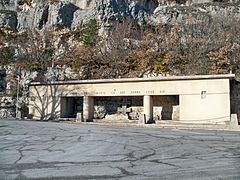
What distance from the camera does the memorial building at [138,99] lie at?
2533cm

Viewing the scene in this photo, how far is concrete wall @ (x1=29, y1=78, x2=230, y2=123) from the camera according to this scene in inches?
986

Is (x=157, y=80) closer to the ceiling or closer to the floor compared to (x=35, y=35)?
closer to the floor

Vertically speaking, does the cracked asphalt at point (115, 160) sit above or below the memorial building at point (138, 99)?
below

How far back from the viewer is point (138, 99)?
98.0 ft

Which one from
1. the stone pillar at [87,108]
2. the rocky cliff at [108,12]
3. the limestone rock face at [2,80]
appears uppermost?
the rocky cliff at [108,12]

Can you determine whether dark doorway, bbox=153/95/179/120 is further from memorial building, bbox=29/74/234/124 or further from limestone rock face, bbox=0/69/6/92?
limestone rock face, bbox=0/69/6/92

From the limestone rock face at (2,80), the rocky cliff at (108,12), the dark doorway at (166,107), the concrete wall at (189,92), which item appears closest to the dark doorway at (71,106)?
the concrete wall at (189,92)

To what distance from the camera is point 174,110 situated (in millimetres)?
28281

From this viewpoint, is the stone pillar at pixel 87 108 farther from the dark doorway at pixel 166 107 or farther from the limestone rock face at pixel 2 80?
the limestone rock face at pixel 2 80

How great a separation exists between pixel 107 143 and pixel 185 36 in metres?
28.7

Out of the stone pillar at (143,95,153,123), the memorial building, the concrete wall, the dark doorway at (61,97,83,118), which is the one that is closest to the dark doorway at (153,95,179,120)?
the memorial building

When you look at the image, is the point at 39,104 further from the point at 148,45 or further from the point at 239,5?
the point at 239,5

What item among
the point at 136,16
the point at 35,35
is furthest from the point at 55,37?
the point at 136,16

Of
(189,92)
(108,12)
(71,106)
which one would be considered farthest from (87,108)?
(108,12)
